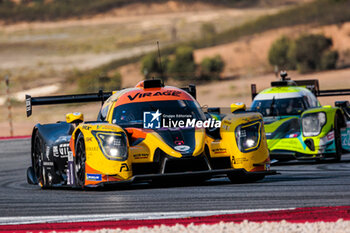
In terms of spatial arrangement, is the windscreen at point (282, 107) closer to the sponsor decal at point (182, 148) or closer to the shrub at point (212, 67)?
the sponsor decal at point (182, 148)

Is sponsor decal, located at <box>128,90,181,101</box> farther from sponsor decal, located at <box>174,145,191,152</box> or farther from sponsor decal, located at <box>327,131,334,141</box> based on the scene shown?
sponsor decal, located at <box>327,131,334,141</box>

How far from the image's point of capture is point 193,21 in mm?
99000

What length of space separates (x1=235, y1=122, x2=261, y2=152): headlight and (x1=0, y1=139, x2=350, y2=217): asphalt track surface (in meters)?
0.49

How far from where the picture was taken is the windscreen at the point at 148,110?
11414 mm

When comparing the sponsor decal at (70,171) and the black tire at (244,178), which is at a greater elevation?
the sponsor decal at (70,171)

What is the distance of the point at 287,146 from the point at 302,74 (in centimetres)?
4315

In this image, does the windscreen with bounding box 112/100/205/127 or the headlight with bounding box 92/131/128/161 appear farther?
the windscreen with bounding box 112/100/205/127

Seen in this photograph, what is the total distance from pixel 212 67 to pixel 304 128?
50.2m

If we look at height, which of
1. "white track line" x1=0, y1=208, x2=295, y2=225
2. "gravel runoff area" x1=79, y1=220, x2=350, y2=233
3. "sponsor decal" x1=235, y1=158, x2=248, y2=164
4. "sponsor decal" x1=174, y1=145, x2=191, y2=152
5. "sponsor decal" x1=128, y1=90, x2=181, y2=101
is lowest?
"sponsor decal" x1=235, y1=158, x2=248, y2=164

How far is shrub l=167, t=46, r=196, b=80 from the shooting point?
6394 centimetres

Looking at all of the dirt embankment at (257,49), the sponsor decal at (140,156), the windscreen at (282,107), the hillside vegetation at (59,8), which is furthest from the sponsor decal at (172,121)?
the hillside vegetation at (59,8)

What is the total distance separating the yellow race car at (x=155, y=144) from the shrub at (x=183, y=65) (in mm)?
50137

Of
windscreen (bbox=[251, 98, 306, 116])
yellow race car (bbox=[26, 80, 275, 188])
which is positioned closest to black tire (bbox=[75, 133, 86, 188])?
yellow race car (bbox=[26, 80, 275, 188])

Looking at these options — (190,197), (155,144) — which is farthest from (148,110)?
(190,197)
